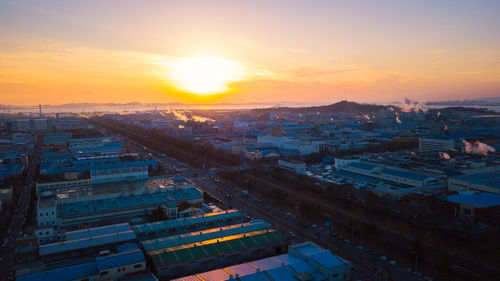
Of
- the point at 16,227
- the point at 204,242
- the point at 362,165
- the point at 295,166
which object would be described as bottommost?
the point at 16,227

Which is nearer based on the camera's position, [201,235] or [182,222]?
[201,235]

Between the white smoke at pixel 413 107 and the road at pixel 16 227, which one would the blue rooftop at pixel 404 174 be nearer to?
the road at pixel 16 227

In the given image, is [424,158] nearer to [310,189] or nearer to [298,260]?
[310,189]

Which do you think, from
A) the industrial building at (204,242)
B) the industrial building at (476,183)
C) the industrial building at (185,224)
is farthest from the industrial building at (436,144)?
the industrial building at (204,242)

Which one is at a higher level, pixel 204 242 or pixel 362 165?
pixel 362 165

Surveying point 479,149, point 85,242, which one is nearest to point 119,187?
point 85,242

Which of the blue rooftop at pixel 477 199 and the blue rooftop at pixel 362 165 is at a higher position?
the blue rooftop at pixel 362 165

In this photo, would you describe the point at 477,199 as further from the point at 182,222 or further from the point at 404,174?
the point at 182,222
